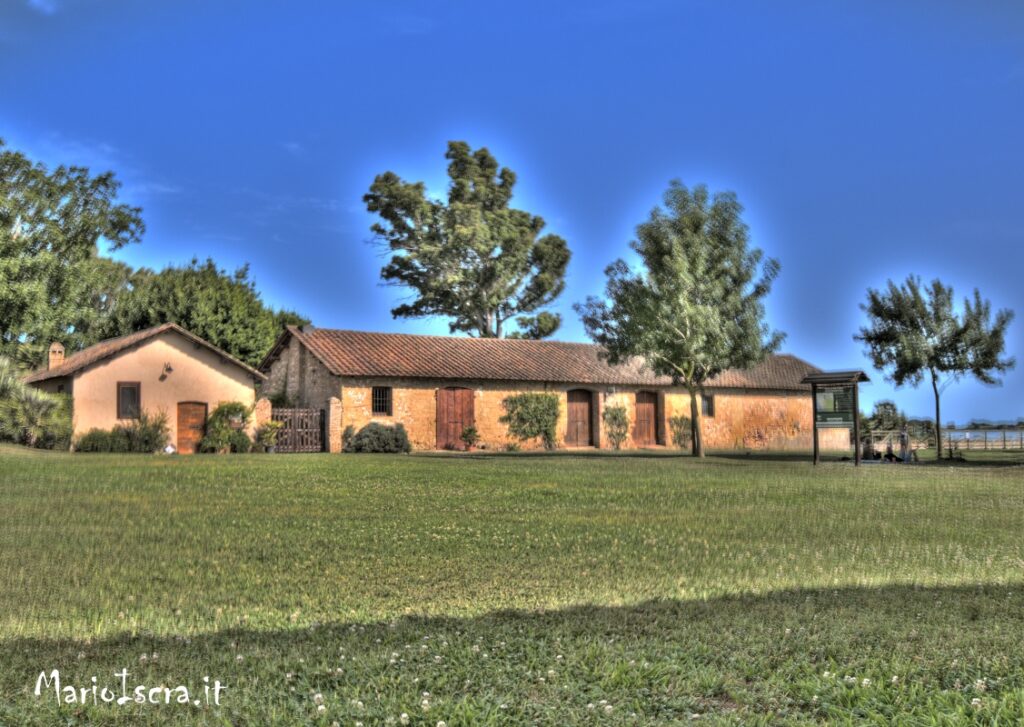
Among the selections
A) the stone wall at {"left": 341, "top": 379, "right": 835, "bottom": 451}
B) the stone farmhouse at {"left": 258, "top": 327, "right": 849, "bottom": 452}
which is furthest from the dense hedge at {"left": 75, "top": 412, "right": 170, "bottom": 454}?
the stone wall at {"left": 341, "top": 379, "right": 835, "bottom": 451}

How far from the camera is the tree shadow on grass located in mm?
4902

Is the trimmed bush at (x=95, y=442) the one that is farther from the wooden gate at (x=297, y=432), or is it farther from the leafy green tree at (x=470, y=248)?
the leafy green tree at (x=470, y=248)

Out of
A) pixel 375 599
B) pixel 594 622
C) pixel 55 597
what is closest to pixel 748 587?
pixel 594 622

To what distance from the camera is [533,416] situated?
137 ft

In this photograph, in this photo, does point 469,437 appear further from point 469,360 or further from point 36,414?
point 36,414

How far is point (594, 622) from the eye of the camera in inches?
262

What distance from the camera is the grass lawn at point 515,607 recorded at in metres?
5.08

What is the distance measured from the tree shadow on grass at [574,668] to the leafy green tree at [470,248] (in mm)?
48020

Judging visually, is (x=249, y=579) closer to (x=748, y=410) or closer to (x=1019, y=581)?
(x=1019, y=581)

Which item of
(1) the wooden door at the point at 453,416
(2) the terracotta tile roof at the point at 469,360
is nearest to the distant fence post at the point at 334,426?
(2) the terracotta tile roof at the point at 469,360

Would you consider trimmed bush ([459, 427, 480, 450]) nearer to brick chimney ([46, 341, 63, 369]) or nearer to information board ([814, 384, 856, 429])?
information board ([814, 384, 856, 429])

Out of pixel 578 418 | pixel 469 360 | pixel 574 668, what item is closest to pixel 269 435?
pixel 469 360

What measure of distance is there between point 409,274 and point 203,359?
20.1m

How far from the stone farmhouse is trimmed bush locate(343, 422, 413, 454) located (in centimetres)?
68
